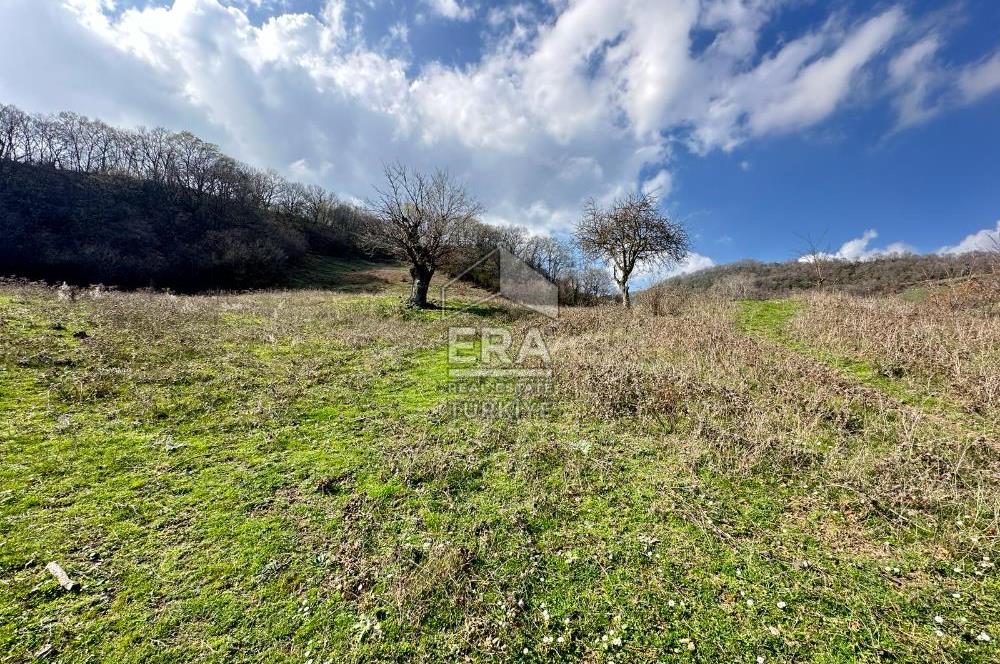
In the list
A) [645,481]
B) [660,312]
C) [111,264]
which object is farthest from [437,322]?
[111,264]

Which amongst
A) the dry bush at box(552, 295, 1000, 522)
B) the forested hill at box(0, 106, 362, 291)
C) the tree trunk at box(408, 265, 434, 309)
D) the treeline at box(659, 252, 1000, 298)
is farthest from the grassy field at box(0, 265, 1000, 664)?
the forested hill at box(0, 106, 362, 291)

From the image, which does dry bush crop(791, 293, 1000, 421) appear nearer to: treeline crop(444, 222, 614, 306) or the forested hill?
treeline crop(444, 222, 614, 306)

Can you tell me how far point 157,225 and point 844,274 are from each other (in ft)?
Answer: 228

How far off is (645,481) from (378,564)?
10.7 feet

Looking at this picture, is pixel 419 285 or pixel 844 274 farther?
pixel 844 274

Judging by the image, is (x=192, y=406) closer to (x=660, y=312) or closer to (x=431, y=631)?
(x=431, y=631)

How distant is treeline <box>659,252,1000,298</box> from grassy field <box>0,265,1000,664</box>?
9.68 m

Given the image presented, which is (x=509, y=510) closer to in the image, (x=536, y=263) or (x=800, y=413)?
(x=800, y=413)

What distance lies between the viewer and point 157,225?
4025 centimetres

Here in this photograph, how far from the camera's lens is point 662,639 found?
110 inches

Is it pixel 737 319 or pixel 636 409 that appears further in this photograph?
pixel 737 319

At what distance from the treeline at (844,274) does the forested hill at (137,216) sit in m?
31.7

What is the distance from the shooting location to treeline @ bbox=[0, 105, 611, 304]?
100 ft

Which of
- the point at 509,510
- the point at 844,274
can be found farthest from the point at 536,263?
the point at 509,510
